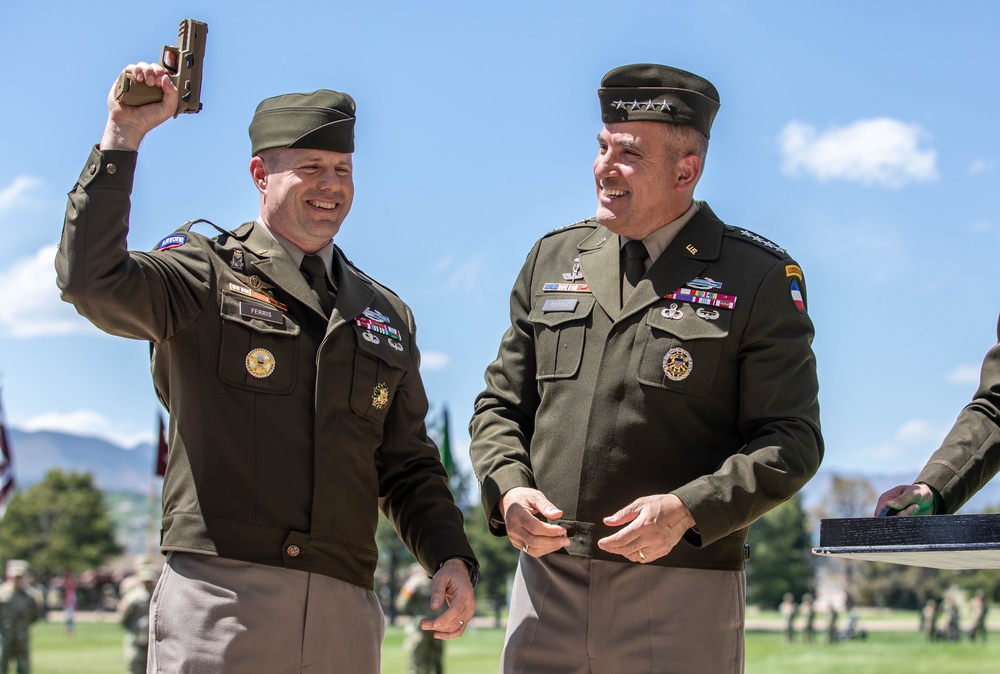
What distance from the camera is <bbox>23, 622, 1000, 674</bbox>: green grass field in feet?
103

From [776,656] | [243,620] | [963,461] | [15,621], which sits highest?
[963,461]

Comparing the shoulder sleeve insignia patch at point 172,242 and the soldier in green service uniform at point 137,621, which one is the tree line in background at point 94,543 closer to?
the soldier in green service uniform at point 137,621

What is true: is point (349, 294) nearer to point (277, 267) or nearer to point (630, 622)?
point (277, 267)

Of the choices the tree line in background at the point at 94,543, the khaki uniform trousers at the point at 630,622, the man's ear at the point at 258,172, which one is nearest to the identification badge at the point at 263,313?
the man's ear at the point at 258,172

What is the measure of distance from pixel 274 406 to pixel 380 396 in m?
0.41

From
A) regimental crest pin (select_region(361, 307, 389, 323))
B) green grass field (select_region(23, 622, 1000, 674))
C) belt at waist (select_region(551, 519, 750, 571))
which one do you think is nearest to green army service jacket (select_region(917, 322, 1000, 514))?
belt at waist (select_region(551, 519, 750, 571))

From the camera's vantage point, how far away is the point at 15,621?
22.4 metres

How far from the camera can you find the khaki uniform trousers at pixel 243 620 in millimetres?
3551

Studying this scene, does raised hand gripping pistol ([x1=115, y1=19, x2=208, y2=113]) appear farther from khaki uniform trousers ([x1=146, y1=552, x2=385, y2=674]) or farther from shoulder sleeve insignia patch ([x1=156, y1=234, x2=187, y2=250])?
khaki uniform trousers ([x1=146, y1=552, x2=385, y2=674])

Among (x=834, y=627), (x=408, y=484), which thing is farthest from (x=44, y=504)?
(x=408, y=484)

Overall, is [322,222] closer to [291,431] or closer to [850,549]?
[291,431]

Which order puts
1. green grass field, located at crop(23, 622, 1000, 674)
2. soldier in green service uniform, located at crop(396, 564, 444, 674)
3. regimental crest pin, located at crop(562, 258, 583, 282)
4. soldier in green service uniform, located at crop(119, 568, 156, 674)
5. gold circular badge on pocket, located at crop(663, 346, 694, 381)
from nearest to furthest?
gold circular badge on pocket, located at crop(663, 346, 694, 381)
regimental crest pin, located at crop(562, 258, 583, 282)
soldier in green service uniform, located at crop(119, 568, 156, 674)
soldier in green service uniform, located at crop(396, 564, 444, 674)
green grass field, located at crop(23, 622, 1000, 674)

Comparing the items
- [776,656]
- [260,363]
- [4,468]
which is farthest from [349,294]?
[776,656]

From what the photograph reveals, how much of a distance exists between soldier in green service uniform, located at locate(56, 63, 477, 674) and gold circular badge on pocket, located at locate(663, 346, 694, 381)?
93 cm
